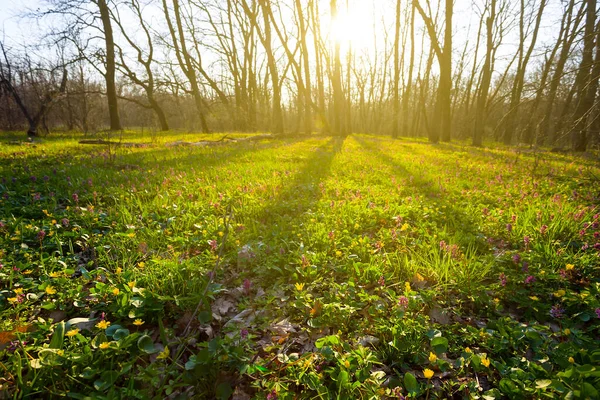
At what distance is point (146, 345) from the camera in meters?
1.71

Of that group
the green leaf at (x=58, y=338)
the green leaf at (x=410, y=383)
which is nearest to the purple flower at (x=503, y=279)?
the green leaf at (x=410, y=383)

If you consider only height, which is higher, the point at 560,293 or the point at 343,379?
the point at 560,293

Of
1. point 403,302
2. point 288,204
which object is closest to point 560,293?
point 403,302

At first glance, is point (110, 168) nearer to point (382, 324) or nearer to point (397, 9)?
point (382, 324)

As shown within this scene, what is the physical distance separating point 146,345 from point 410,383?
1623mm

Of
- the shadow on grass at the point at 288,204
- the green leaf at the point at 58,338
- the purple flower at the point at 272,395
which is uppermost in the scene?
the shadow on grass at the point at 288,204

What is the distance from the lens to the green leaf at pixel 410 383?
5.02 ft

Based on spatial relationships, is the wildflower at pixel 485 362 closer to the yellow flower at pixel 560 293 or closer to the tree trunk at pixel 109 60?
the yellow flower at pixel 560 293

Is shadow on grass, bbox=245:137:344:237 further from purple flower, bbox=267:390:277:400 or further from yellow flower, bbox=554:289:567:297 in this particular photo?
yellow flower, bbox=554:289:567:297

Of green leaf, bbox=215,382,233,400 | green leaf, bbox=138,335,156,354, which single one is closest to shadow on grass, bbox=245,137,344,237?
green leaf, bbox=138,335,156,354

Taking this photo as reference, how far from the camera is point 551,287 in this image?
2320 mm

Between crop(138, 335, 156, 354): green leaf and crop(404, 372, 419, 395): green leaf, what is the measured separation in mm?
1541

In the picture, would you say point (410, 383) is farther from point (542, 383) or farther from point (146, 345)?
point (146, 345)

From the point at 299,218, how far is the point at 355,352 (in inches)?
93.8
